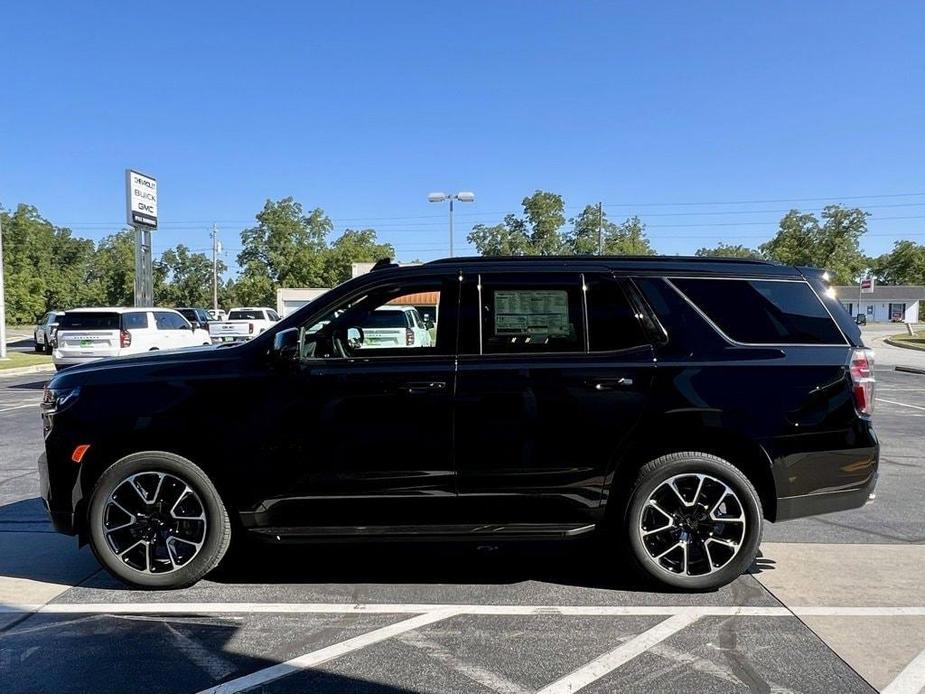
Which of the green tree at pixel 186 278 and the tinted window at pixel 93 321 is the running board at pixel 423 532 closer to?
the tinted window at pixel 93 321

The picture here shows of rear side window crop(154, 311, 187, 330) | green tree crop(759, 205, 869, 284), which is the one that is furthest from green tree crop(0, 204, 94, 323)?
green tree crop(759, 205, 869, 284)

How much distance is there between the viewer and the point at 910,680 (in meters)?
3.16

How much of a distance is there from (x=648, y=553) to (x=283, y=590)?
2.28 meters

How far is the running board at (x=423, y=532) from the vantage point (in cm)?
413

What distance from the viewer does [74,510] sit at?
13.8ft

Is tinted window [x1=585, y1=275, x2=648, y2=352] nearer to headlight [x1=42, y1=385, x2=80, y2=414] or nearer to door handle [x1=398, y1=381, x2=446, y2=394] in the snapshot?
door handle [x1=398, y1=381, x2=446, y2=394]

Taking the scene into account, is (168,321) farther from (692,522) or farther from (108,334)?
(692,522)

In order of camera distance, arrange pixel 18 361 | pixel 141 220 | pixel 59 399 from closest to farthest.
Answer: pixel 59 399, pixel 18 361, pixel 141 220

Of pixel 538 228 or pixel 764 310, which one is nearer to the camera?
pixel 764 310

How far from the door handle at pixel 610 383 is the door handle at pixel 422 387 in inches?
35.2

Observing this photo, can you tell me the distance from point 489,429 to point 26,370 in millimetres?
22940

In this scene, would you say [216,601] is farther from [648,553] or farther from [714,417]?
[714,417]

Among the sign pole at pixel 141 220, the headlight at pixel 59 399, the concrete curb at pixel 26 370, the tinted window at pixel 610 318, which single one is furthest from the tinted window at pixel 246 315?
the tinted window at pixel 610 318

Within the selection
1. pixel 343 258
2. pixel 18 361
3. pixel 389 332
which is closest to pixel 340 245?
pixel 343 258
